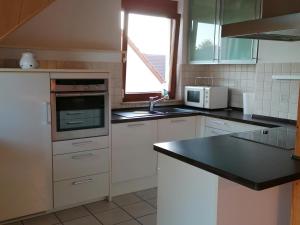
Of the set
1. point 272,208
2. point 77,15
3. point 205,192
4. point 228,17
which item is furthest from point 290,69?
point 77,15

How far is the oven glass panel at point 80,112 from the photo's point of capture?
120 inches

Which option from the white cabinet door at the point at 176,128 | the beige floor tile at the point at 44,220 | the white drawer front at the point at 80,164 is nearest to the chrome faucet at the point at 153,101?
the white cabinet door at the point at 176,128

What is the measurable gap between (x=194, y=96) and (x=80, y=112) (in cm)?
171

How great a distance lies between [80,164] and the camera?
3188 millimetres

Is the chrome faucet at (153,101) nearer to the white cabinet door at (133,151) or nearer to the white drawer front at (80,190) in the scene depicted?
the white cabinet door at (133,151)

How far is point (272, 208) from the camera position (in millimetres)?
1872

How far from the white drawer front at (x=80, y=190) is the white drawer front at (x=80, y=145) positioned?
30 centimetres

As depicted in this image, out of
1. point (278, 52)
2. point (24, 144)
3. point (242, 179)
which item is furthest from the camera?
point (278, 52)

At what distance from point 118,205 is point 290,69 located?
7.39 ft

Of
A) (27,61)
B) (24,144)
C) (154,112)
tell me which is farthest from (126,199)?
(27,61)

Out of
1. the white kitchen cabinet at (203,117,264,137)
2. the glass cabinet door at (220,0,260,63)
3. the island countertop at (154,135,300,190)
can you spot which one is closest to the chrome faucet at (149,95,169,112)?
the white kitchen cabinet at (203,117,264,137)

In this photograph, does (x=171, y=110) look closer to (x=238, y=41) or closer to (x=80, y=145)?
(x=238, y=41)

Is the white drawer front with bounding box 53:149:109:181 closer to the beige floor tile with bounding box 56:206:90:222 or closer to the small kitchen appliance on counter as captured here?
the beige floor tile with bounding box 56:206:90:222

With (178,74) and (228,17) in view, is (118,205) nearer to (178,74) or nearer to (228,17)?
(178,74)
